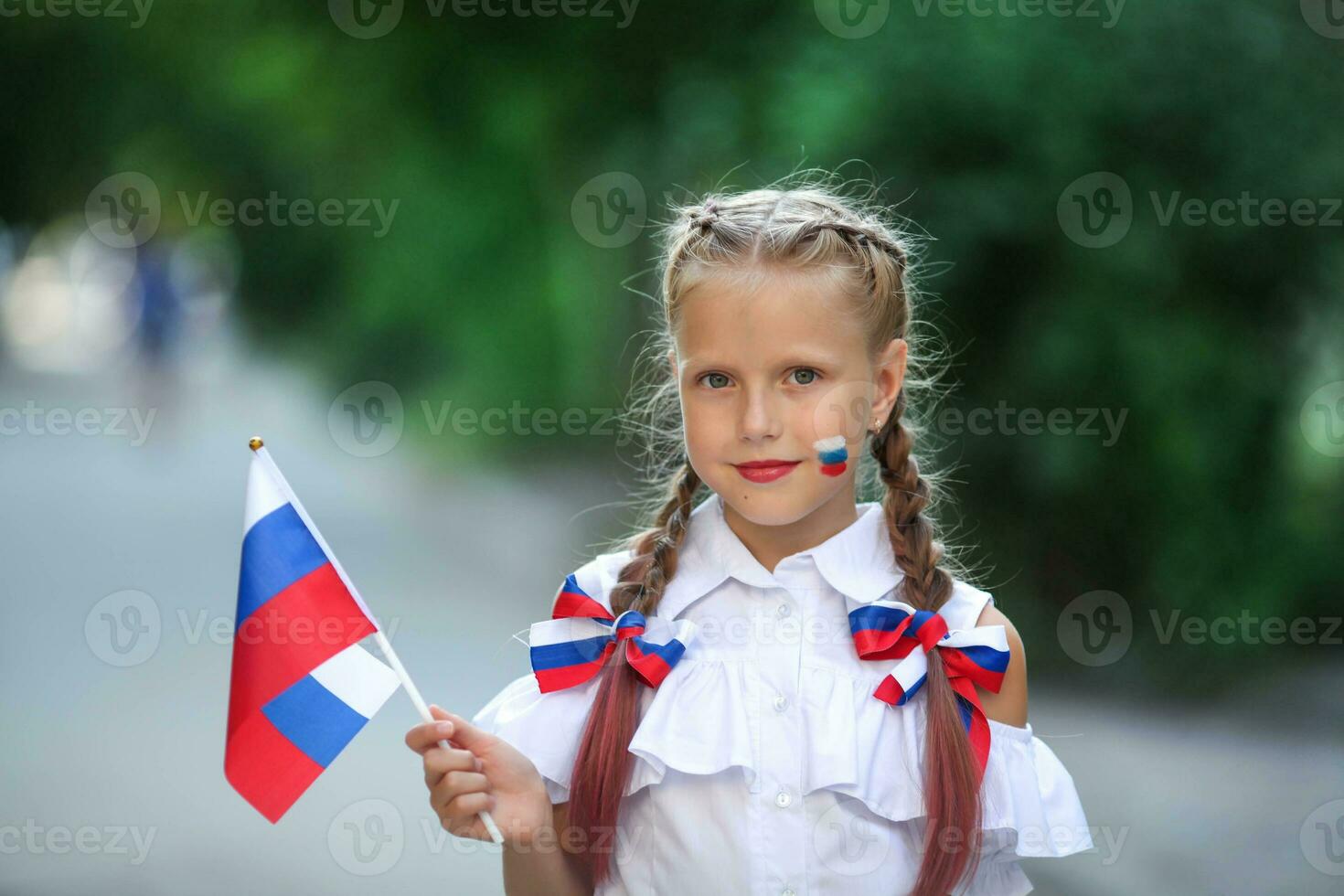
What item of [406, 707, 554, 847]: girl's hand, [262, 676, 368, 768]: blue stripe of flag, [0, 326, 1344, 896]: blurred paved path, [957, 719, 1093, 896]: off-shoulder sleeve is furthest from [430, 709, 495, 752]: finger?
[0, 326, 1344, 896]: blurred paved path

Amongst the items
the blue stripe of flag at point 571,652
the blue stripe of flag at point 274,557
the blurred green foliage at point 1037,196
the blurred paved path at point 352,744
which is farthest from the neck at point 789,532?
the blurred green foliage at point 1037,196

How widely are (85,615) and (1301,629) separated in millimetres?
4411

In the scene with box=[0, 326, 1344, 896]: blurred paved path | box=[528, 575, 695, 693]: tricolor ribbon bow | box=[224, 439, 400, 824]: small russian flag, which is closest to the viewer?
box=[224, 439, 400, 824]: small russian flag

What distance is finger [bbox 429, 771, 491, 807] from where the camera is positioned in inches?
65.9

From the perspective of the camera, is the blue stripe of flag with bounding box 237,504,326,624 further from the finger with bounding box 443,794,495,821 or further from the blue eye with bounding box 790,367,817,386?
the blue eye with bounding box 790,367,817,386

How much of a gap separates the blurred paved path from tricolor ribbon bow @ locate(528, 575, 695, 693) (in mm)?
2064

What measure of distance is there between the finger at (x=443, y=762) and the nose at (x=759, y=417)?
0.53 m

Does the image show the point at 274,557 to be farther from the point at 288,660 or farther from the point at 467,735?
the point at 467,735

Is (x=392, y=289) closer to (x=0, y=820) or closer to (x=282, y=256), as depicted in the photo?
(x=282, y=256)

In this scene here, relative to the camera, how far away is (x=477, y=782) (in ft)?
5.56

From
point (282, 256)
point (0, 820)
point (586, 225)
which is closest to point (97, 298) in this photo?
point (282, 256)

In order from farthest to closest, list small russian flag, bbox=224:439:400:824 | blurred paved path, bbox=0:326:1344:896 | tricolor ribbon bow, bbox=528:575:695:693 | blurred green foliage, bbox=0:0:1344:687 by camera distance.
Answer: blurred green foliage, bbox=0:0:1344:687
blurred paved path, bbox=0:326:1344:896
tricolor ribbon bow, bbox=528:575:695:693
small russian flag, bbox=224:439:400:824

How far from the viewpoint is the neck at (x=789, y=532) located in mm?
1974

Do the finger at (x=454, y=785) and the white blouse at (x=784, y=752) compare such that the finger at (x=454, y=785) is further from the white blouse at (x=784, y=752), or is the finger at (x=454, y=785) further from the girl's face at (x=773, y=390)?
the girl's face at (x=773, y=390)
